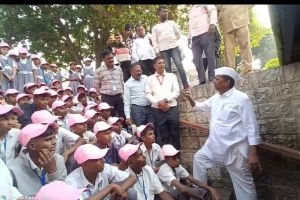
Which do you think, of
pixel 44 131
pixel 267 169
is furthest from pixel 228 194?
pixel 44 131

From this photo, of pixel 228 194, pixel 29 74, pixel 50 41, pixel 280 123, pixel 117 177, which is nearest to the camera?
pixel 117 177

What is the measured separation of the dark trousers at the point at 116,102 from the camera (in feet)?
23.3

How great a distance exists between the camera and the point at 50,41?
12.3 metres

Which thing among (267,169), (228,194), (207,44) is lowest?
(228,194)

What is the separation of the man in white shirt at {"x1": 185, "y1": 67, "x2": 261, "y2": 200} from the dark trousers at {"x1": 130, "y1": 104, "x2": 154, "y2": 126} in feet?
6.19

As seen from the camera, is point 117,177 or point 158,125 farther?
point 158,125

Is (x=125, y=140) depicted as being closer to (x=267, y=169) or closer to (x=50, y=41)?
(x=267, y=169)

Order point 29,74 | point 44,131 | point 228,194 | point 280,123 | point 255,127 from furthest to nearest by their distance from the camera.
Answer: point 29,74 → point 228,194 → point 280,123 → point 255,127 → point 44,131

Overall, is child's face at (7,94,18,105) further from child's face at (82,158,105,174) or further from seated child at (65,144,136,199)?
child's face at (82,158,105,174)

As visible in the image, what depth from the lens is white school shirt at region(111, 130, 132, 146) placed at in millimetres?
5660

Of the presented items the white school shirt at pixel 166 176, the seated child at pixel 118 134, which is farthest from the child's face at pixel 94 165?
the seated child at pixel 118 134

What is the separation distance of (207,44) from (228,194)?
2.55 m

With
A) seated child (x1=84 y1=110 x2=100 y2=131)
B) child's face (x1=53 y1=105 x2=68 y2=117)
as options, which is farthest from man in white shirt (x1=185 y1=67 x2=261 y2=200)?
child's face (x1=53 y1=105 x2=68 y2=117)

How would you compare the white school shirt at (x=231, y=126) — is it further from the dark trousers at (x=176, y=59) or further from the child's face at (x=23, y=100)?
the child's face at (x=23, y=100)
